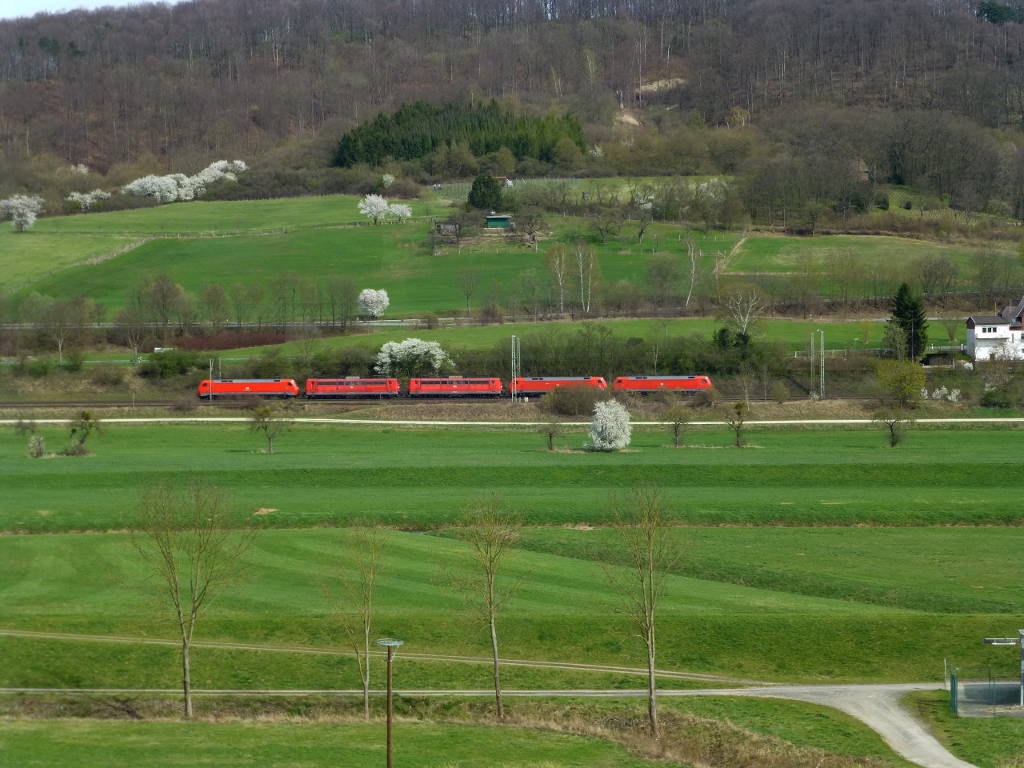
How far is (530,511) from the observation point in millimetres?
54938

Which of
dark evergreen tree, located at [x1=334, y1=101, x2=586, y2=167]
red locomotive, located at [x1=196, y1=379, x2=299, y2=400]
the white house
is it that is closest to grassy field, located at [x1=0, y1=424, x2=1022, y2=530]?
red locomotive, located at [x1=196, y1=379, x2=299, y2=400]

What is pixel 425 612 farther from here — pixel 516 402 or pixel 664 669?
pixel 516 402

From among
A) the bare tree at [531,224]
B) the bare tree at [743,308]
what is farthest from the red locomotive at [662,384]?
the bare tree at [531,224]

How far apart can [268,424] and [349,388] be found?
18.9 metres

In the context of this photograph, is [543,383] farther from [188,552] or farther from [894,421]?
[188,552]

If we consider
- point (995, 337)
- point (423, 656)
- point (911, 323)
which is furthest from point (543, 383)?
point (423, 656)

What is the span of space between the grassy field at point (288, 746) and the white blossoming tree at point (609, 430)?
41257mm

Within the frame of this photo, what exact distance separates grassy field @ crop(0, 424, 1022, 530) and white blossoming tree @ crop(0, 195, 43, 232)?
291 ft

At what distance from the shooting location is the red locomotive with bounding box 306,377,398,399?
96000 millimetres

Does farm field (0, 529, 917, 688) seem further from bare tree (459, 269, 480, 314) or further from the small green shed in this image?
the small green shed

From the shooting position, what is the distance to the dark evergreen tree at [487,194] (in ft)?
514

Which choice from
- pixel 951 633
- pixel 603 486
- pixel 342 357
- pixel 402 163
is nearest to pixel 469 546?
pixel 603 486

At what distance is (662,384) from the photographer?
3738 inches

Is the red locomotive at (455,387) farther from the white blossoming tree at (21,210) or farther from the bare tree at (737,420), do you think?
the white blossoming tree at (21,210)
